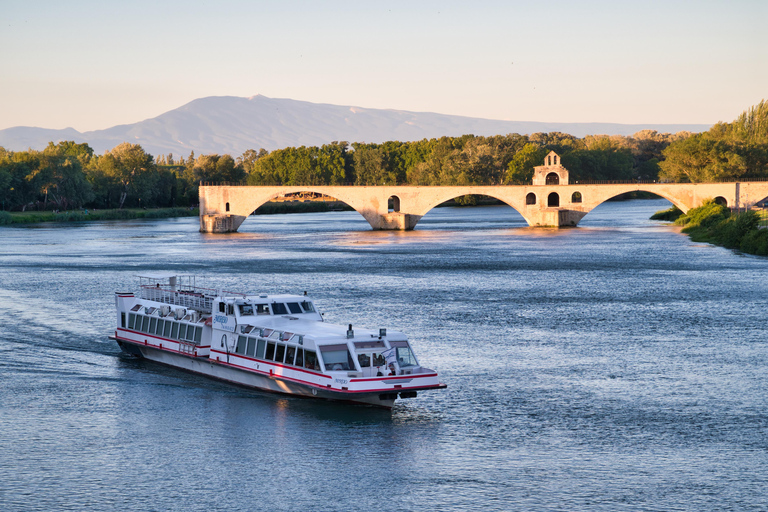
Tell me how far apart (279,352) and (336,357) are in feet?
8.91

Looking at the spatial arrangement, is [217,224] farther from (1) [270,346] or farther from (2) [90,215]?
(1) [270,346]

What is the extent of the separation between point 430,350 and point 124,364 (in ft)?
43.4

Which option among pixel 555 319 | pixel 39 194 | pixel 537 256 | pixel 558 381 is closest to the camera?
pixel 558 381

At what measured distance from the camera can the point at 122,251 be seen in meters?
93.0

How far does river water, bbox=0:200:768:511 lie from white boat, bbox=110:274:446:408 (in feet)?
2.56

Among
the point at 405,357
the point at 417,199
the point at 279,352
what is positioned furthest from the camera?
the point at 417,199

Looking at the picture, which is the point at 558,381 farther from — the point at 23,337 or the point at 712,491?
the point at 23,337

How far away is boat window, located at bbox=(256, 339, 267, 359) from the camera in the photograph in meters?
31.7

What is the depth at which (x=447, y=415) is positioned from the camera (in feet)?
94.1

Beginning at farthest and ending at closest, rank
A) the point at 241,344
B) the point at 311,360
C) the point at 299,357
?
the point at 241,344 < the point at 299,357 < the point at 311,360

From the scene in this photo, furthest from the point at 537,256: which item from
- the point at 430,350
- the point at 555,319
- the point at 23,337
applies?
the point at 23,337

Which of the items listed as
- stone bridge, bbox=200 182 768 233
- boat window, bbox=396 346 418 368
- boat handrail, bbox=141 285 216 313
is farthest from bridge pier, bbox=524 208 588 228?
boat window, bbox=396 346 418 368

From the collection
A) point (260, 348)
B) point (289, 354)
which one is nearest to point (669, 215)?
point (260, 348)

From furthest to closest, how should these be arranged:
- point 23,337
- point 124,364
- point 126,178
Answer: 1. point 126,178
2. point 23,337
3. point 124,364
